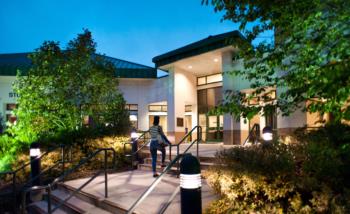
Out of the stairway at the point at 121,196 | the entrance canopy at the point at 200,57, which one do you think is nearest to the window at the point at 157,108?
the entrance canopy at the point at 200,57

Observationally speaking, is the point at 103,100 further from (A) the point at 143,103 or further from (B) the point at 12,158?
(A) the point at 143,103

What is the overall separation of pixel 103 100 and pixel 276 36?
10.7m

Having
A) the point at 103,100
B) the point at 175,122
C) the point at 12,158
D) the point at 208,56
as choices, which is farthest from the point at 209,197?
the point at 175,122

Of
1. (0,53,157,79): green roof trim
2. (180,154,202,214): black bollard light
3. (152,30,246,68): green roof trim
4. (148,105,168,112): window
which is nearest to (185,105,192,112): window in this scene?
(148,105,168,112): window

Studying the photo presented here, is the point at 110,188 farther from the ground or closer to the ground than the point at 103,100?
closer to the ground

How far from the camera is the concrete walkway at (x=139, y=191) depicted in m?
6.51

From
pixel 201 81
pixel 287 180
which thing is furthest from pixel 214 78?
pixel 287 180

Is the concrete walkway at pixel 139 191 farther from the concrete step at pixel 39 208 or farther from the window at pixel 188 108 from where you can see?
the window at pixel 188 108

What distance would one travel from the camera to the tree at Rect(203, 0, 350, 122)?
12.1 ft

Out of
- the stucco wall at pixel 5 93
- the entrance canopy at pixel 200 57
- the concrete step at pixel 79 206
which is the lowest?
the concrete step at pixel 79 206

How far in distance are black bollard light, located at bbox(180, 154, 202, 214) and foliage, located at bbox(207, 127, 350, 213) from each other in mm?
1526

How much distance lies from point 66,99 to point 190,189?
12.1 m

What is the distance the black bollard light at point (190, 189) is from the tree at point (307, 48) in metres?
1.19

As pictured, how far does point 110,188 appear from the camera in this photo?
8.57 metres
